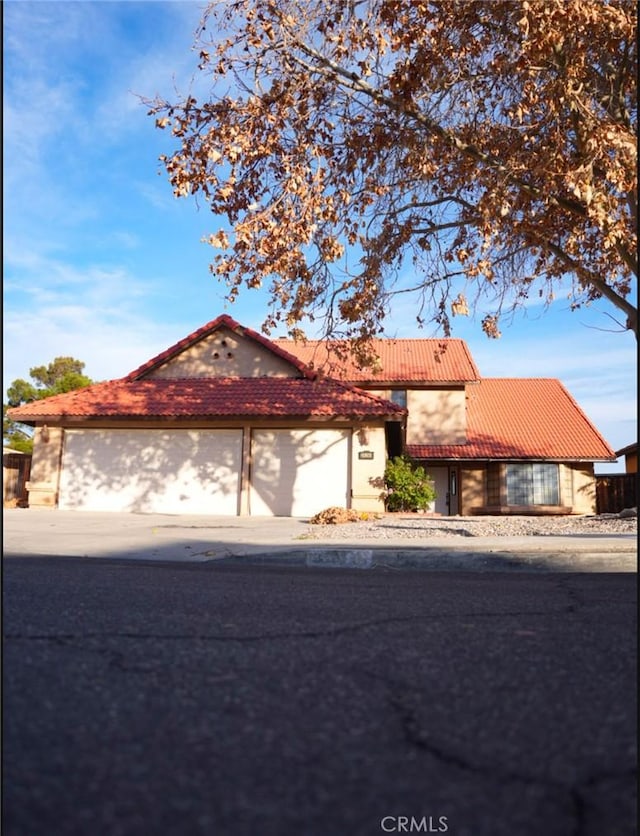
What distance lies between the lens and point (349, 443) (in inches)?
784

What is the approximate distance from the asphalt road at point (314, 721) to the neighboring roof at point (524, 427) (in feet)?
74.3

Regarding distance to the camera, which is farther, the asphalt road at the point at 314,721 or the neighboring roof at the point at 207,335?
the neighboring roof at the point at 207,335

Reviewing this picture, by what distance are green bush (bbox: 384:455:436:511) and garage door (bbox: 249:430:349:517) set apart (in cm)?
126

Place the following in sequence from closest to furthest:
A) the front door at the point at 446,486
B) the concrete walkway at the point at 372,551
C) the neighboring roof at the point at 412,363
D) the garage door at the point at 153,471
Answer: the concrete walkway at the point at 372,551
the garage door at the point at 153,471
the neighboring roof at the point at 412,363
the front door at the point at 446,486

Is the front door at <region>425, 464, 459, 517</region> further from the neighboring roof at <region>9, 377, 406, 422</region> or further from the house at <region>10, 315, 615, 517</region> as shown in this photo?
the neighboring roof at <region>9, 377, 406, 422</region>

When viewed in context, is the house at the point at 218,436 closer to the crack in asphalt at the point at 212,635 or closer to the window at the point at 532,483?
the window at the point at 532,483

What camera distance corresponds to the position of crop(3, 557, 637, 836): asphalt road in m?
1.65

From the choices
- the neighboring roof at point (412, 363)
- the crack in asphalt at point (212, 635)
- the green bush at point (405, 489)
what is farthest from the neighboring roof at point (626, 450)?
the crack in asphalt at point (212, 635)

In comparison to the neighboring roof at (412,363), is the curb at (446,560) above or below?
below

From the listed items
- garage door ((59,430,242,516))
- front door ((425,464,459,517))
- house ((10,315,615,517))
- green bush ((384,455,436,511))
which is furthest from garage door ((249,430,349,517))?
front door ((425,464,459,517))

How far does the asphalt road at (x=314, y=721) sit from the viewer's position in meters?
1.65

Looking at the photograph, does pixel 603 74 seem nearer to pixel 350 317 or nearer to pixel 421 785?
pixel 350 317

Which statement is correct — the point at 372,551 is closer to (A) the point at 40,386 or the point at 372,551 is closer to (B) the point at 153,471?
(B) the point at 153,471

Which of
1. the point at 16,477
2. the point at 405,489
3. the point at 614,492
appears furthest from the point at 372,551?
the point at 614,492
